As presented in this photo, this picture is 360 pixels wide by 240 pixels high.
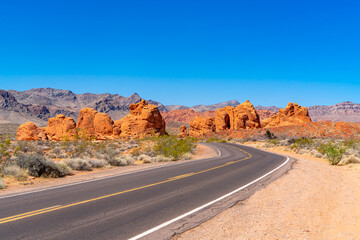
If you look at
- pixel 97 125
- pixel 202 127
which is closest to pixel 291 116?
pixel 202 127

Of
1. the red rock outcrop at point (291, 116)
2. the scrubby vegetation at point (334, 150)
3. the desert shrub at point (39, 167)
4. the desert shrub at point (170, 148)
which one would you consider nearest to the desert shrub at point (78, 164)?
the desert shrub at point (39, 167)

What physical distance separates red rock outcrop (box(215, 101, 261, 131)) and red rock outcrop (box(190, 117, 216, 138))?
9.56 ft

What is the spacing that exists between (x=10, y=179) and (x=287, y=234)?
11845 millimetres

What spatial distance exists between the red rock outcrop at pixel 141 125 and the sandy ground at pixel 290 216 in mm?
36667

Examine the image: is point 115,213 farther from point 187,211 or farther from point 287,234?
point 287,234

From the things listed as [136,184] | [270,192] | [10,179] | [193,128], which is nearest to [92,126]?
[193,128]

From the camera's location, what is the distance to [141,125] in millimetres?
46031

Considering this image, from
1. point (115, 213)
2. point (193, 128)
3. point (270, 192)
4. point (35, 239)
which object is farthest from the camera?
Answer: point (193, 128)

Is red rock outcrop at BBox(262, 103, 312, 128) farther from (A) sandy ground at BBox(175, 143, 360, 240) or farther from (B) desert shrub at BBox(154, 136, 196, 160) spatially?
(A) sandy ground at BBox(175, 143, 360, 240)

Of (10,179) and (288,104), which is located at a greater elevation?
(288,104)

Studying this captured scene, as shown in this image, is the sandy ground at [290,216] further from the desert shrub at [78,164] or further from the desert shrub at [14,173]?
the desert shrub at [78,164]

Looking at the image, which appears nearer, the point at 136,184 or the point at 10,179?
the point at 136,184

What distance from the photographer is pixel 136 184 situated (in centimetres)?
1073

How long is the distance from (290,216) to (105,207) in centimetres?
482
